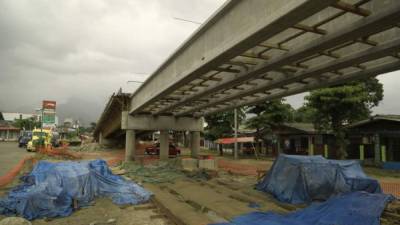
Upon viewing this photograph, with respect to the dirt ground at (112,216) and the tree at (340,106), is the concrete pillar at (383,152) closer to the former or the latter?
the tree at (340,106)

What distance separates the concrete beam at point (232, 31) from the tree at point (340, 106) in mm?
16759

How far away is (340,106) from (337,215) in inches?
792

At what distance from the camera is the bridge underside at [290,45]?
718 centimetres

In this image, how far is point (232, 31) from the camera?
9.12m

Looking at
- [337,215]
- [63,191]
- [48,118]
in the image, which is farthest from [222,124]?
[337,215]

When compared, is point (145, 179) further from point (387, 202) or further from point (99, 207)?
point (387, 202)

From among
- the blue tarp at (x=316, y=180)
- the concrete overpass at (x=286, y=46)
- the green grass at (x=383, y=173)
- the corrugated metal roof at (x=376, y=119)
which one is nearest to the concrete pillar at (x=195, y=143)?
the corrugated metal roof at (x=376, y=119)

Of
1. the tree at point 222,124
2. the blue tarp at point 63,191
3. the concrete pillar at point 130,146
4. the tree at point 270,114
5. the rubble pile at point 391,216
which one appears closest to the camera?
the rubble pile at point 391,216

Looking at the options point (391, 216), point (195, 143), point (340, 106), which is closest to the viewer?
point (391, 216)

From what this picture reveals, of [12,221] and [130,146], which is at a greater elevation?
[130,146]

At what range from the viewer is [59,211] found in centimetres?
1098

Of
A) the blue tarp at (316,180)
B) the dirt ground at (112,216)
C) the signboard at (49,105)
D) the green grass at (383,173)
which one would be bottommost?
the dirt ground at (112,216)

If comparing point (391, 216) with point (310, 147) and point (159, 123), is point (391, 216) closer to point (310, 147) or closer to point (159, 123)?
point (159, 123)

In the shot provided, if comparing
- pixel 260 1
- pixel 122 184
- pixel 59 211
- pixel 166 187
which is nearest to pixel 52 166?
pixel 122 184
